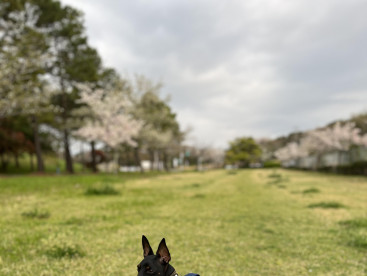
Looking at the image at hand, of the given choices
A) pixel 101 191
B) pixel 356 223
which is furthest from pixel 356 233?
pixel 101 191

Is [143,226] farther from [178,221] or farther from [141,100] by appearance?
[141,100]

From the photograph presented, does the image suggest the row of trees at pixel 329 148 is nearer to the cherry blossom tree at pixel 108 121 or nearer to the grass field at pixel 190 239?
the cherry blossom tree at pixel 108 121

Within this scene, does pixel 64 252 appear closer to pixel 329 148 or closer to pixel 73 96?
pixel 73 96

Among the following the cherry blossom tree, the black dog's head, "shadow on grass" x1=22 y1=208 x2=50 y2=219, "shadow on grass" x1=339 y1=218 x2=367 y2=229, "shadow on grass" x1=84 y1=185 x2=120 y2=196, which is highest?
the cherry blossom tree

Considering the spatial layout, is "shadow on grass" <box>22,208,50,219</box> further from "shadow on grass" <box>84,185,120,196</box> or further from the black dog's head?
the black dog's head

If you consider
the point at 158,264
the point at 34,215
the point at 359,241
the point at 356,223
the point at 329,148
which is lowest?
the point at 356,223

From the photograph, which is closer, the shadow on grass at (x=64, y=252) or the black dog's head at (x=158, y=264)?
the black dog's head at (x=158, y=264)

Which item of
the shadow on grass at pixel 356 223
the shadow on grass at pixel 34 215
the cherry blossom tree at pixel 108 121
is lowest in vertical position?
the shadow on grass at pixel 356 223

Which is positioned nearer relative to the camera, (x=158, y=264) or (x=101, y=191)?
(x=158, y=264)

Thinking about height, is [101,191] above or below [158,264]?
below

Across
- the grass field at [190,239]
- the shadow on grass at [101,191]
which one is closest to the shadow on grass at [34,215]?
the grass field at [190,239]

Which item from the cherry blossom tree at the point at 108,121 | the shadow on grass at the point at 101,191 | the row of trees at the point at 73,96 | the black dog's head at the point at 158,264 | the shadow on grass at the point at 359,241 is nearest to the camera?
the black dog's head at the point at 158,264

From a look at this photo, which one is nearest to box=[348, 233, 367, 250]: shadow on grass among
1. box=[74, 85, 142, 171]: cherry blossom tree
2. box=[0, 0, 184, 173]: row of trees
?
box=[0, 0, 184, 173]: row of trees

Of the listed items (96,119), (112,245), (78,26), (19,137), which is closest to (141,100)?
(96,119)
